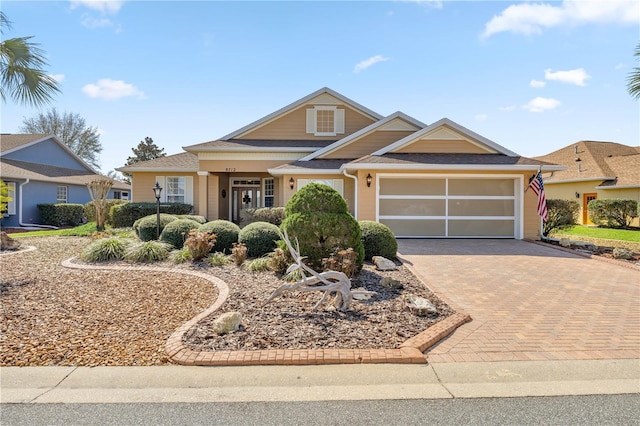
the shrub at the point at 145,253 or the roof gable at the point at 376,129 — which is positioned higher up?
the roof gable at the point at 376,129

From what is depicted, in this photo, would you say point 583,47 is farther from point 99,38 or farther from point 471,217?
point 99,38

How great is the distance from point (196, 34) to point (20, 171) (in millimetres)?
16400

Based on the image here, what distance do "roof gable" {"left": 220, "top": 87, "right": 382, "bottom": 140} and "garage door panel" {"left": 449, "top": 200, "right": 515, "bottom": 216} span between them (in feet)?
22.9

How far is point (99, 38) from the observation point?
1052cm

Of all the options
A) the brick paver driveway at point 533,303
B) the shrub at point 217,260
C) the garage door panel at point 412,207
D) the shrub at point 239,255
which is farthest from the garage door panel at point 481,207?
the shrub at point 217,260

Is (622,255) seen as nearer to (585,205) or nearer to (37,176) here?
(585,205)

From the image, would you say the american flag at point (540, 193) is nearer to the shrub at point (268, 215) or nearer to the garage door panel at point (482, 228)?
the garage door panel at point (482, 228)

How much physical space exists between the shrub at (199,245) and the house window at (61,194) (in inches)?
763

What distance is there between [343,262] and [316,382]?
3.41 meters

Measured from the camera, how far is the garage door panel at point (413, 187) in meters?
13.5

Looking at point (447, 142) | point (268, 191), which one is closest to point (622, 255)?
point (447, 142)

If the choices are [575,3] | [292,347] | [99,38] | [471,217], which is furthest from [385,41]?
[292,347]

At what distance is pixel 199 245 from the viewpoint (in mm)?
9125

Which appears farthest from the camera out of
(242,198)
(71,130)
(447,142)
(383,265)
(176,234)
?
(71,130)
